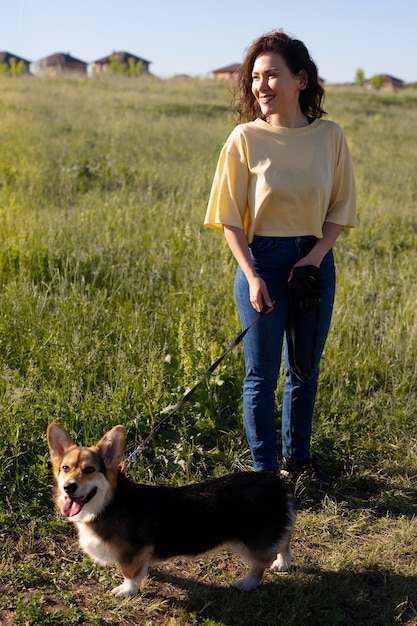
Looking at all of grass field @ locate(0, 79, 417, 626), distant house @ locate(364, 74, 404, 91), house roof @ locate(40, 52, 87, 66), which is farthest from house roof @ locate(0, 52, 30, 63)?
grass field @ locate(0, 79, 417, 626)

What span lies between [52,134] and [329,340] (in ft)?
34.1

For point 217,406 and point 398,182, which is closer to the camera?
point 217,406

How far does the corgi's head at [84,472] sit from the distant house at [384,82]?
213 ft

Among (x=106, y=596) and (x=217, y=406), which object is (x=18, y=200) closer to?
(x=217, y=406)

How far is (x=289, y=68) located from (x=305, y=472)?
7.14 feet

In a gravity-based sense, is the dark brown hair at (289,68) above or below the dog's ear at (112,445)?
above

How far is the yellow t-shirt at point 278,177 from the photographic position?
9.44 ft

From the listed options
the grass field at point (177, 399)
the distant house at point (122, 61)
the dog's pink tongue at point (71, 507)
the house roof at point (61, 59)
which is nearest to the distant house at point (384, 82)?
the distant house at point (122, 61)

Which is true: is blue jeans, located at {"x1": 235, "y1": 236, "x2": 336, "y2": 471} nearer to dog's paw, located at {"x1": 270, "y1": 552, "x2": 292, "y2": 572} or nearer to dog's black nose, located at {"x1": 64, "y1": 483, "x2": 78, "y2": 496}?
dog's paw, located at {"x1": 270, "y1": 552, "x2": 292, "y2": 572}

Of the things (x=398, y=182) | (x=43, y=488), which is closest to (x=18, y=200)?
(x=43, y=488)

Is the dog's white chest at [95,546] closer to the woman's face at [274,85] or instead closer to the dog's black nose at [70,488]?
the dog's black nose at [70,488]

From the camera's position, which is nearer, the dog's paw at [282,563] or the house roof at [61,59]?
the dog's paw at [282,563]

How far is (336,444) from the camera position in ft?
12.7

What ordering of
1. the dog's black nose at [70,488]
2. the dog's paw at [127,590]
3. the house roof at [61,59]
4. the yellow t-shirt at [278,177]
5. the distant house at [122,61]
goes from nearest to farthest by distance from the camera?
the dog's black nose at [70,488], the dog's paw at [127,590], the yellow t-shirt at [278,177], the house roof at [61,59], the distant house at [122,61]
